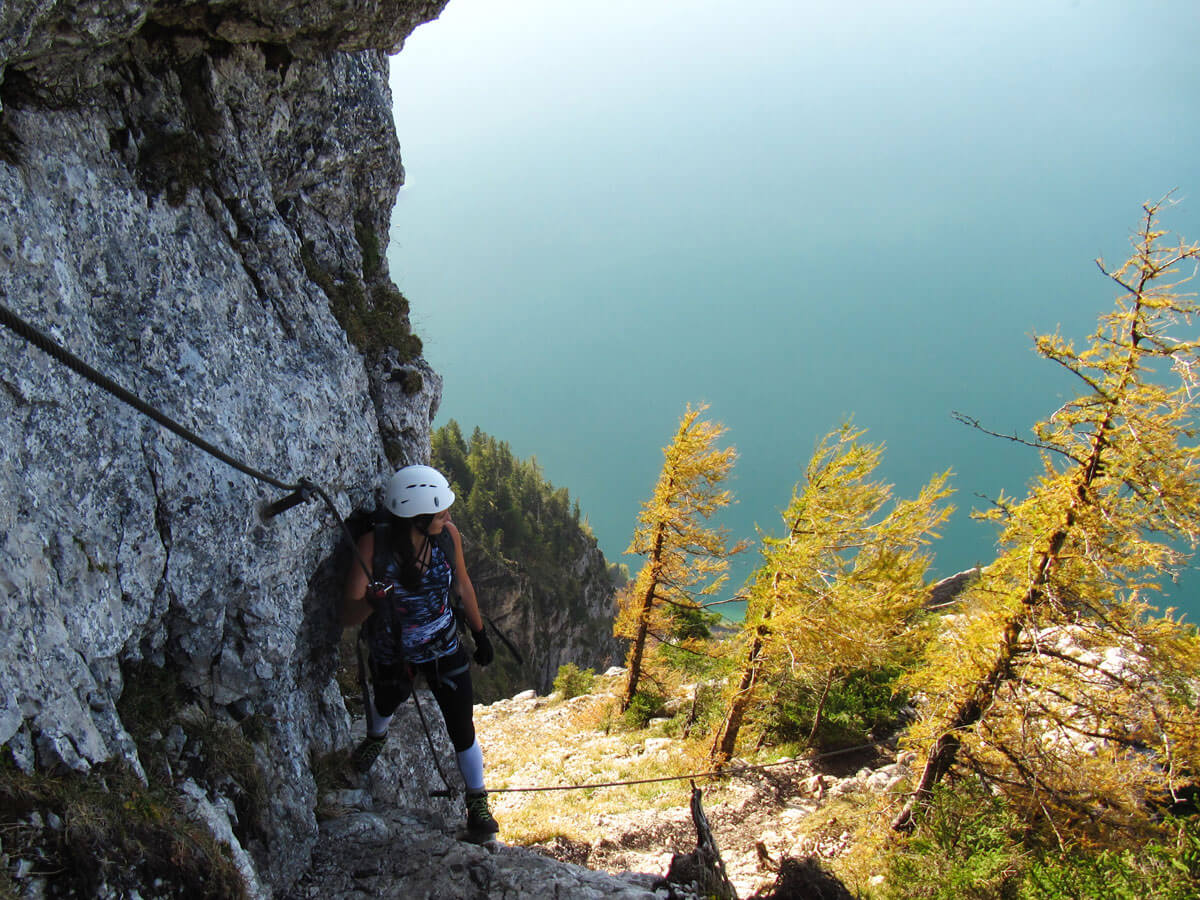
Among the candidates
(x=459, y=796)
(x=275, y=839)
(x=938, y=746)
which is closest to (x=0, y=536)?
(x=275, y=839)

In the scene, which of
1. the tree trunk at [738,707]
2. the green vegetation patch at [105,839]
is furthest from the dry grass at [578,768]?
the green vegetation patch at [105,839]

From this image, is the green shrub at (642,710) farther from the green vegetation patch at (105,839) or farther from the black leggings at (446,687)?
the green vegetation patch at (105,839)

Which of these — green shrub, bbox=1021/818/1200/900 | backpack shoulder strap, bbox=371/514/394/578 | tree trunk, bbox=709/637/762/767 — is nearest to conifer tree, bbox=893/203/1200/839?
green shrub, bbox=1021/818/1200/900

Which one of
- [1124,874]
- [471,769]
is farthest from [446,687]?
[1124,874]

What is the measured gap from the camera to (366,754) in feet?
20.6

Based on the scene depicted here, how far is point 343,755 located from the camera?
621 centimetres

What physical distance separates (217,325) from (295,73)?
107 inches

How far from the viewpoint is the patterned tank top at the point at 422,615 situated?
550 centimetres

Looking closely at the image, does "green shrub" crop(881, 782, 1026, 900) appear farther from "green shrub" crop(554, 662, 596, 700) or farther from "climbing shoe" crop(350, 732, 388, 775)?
"green shrub" crop(554, 662, 596, 700)

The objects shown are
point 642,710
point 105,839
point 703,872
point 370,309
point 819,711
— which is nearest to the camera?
point 105,839

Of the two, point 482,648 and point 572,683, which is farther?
point 572,683

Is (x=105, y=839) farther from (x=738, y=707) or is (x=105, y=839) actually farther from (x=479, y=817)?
(x=738, y=707)

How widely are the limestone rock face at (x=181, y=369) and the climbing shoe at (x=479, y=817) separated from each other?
1326 mm

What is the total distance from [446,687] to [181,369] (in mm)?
3342
